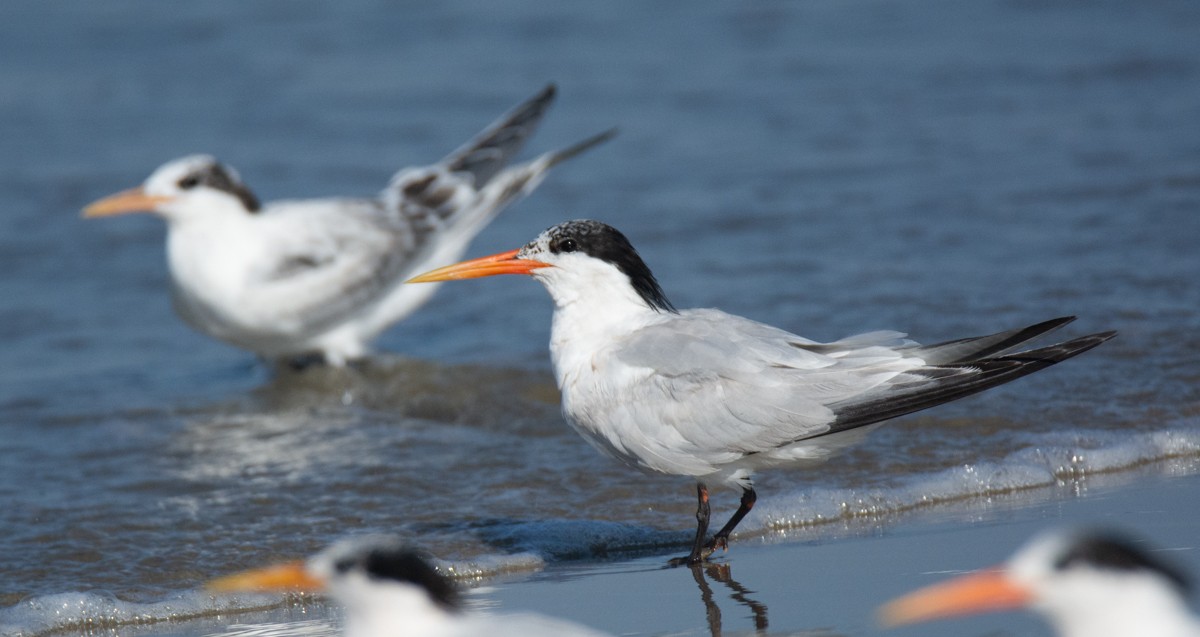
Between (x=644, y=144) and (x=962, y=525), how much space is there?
254 inches

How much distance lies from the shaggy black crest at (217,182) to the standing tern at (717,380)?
3500mm

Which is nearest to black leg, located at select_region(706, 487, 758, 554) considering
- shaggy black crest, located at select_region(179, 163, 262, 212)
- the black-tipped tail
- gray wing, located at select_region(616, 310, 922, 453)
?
gray wing, located at select_region(616, 310, 922, 453)

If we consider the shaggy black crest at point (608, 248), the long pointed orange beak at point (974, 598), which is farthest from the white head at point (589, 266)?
the long pointed orange beak at point (974, 598)

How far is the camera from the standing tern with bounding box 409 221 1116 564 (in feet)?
13.8

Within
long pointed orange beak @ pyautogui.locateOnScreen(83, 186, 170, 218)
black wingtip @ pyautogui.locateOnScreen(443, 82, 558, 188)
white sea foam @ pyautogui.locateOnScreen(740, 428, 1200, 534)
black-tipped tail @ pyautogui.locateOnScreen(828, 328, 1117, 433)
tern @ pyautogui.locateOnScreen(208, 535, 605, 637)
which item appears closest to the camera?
tern @ pyautogui.locateOnScreen(208, 535, 605, 637)

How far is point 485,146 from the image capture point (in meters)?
8.52

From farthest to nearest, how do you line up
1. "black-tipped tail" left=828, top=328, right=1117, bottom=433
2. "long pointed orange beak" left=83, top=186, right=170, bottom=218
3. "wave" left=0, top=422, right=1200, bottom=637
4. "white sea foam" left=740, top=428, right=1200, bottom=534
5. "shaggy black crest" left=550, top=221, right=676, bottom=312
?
"long pointed orange beak" left=83, top=186, right=170, bottom=218
"white sea foam" left=740, top=428, right=1200, bottom=534
"shaggy black crest" left=550, top=221, right=676, bottom=312
"wave" left=0, top=422, right=1200, bottom=637
"black-tipped tail" left=828, top=328, right=1117, bottom=433

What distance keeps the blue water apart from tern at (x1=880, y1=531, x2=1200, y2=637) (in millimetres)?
2269

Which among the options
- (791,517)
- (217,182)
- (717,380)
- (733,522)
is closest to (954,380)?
(717,380)

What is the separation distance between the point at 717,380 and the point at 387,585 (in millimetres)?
1726

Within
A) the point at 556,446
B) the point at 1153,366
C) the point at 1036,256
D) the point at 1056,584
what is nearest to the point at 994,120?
the point at 1036,256

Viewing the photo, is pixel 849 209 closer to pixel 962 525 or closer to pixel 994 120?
pixel 994 120

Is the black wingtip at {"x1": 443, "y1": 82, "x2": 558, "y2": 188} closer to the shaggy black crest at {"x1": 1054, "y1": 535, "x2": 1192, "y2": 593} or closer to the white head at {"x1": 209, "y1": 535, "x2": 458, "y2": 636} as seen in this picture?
the white head at {"x1": 209, "y1": 535, "x2": 458, "y2": 636}

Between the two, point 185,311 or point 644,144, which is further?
point 644,144
